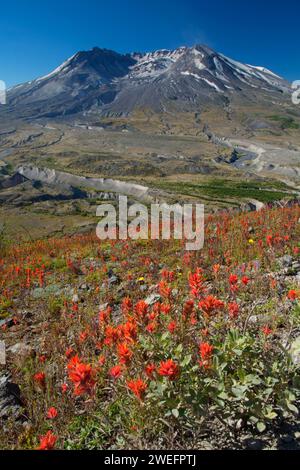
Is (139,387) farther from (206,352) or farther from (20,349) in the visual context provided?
(20,349)

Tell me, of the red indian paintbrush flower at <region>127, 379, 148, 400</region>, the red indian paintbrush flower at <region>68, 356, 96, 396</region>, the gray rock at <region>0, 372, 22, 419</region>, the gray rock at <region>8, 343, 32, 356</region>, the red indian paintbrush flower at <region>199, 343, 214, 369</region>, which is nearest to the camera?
the red indian paintbrush flower at <region>68, 356, 96, 396</region>

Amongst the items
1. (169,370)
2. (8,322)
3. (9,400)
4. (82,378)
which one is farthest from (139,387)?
(8,322)

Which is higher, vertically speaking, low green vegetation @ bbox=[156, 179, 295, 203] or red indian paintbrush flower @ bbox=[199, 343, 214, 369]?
low green vegetation @ bbox=[156, 179, 295, 203]

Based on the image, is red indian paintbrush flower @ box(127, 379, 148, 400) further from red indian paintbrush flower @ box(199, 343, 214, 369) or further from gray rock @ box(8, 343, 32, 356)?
gray rock @ box(8, 343, 32, 356)

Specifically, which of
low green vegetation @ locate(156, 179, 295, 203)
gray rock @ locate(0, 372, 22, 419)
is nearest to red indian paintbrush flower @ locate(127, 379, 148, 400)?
gray rock @ locate(0, 372, 22, 419)

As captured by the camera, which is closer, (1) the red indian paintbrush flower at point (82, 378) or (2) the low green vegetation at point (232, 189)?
(1) the red indian paintbrush flower at point (82, 378)

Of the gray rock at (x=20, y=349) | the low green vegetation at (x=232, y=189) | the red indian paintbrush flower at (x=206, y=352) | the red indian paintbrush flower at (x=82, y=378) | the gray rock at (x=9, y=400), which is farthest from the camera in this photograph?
the low green vegetation at (x=232, y=189)

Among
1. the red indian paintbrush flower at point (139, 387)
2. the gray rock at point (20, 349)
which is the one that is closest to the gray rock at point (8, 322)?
the gray rock at point (20, 349)

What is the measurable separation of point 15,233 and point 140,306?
169 ft

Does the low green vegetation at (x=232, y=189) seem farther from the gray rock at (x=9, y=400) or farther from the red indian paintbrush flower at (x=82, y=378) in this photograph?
the red indian paintbrush flower at (x=82, y=378)

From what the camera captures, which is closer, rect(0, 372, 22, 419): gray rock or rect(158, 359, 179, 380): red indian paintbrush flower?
rect(158, 359, 179, 380): red indian paintbrush flower

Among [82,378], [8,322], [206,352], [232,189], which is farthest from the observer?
[232,189]

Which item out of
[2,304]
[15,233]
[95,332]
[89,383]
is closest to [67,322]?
[95,332]

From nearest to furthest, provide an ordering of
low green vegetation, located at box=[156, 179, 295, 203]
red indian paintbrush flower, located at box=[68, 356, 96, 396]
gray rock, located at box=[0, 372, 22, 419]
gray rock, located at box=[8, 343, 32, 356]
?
red indian paintbrush flower, located at box=[68, 356, 96, 396] < gray rock, located at box=[0, 372, 22, 419] < gray rock, located at box=[8, 343, 32, 356] < low green vegetation, located at box=[156, 179, 295, 203]
